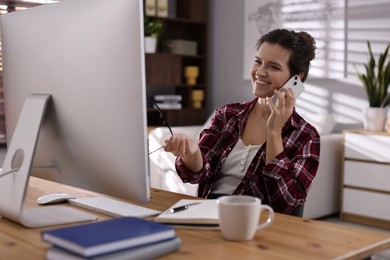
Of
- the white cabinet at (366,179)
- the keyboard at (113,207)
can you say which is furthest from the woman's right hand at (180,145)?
the white cabinet at (366,179)

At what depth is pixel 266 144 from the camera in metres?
1.65

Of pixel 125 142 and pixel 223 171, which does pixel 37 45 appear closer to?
pixel 125 142

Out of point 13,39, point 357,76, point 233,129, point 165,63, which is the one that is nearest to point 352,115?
point 357,76

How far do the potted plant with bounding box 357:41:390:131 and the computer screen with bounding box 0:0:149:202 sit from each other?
323 centimetres

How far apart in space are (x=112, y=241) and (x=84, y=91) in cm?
38

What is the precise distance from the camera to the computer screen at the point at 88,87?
1003mm

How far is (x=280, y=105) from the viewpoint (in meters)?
1.63

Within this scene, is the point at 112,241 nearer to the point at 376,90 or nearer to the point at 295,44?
the point at 295,44

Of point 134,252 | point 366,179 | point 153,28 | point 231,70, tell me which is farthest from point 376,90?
point 134,252

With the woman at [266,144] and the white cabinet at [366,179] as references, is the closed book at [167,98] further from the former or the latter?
the woman at [266,144]

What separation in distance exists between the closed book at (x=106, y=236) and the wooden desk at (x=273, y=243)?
0.17 feet

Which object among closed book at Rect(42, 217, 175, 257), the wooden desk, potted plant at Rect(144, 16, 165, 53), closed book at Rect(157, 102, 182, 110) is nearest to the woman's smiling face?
the wooden desk

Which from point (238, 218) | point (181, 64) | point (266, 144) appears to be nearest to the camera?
point (238, 218)

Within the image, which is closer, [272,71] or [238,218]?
[238,218]
